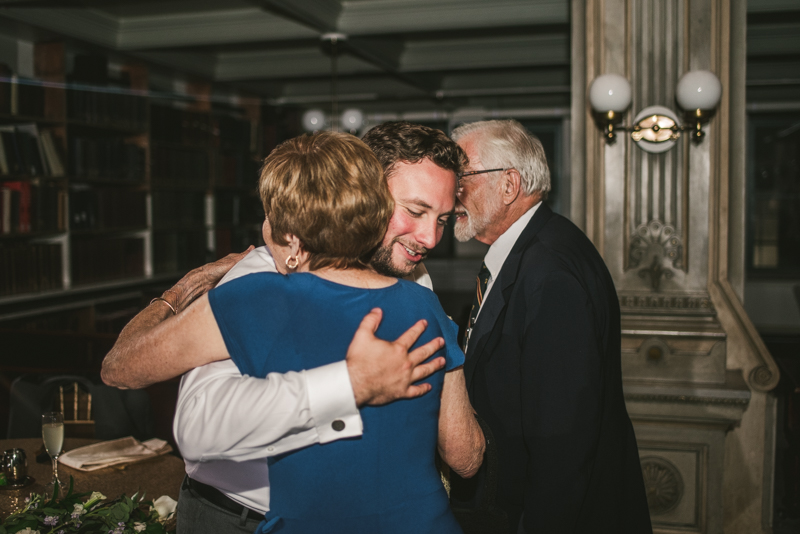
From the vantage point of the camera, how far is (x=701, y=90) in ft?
8.87

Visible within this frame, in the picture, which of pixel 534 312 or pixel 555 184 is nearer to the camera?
pixel 534 312

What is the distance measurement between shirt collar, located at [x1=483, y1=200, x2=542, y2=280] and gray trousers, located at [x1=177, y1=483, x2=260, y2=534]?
0.93 metres

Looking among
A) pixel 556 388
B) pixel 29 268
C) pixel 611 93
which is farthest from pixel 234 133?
pixel 556 388

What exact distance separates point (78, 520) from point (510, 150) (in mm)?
1302

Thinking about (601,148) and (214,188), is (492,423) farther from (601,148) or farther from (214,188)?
(214,188)

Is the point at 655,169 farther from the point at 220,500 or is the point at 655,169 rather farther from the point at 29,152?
the point at 29,152

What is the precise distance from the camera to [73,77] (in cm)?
474

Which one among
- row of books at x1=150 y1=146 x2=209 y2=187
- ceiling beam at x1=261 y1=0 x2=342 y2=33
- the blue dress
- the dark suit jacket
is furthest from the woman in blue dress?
row of books at x1=150 y1=146 x2=209 y2=187

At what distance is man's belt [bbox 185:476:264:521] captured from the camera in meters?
0.99

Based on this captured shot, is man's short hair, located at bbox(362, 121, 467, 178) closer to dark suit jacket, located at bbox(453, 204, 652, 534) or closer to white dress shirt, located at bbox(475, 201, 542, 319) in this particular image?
dark suit jacket, located at bbox(453, 204, 652, 534)

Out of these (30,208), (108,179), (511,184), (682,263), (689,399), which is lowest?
(689,399)

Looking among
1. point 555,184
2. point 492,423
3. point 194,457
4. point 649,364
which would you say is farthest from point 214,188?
point 194,457

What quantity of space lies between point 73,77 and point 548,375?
4749 millimetres

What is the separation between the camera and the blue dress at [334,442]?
0.84 metres
